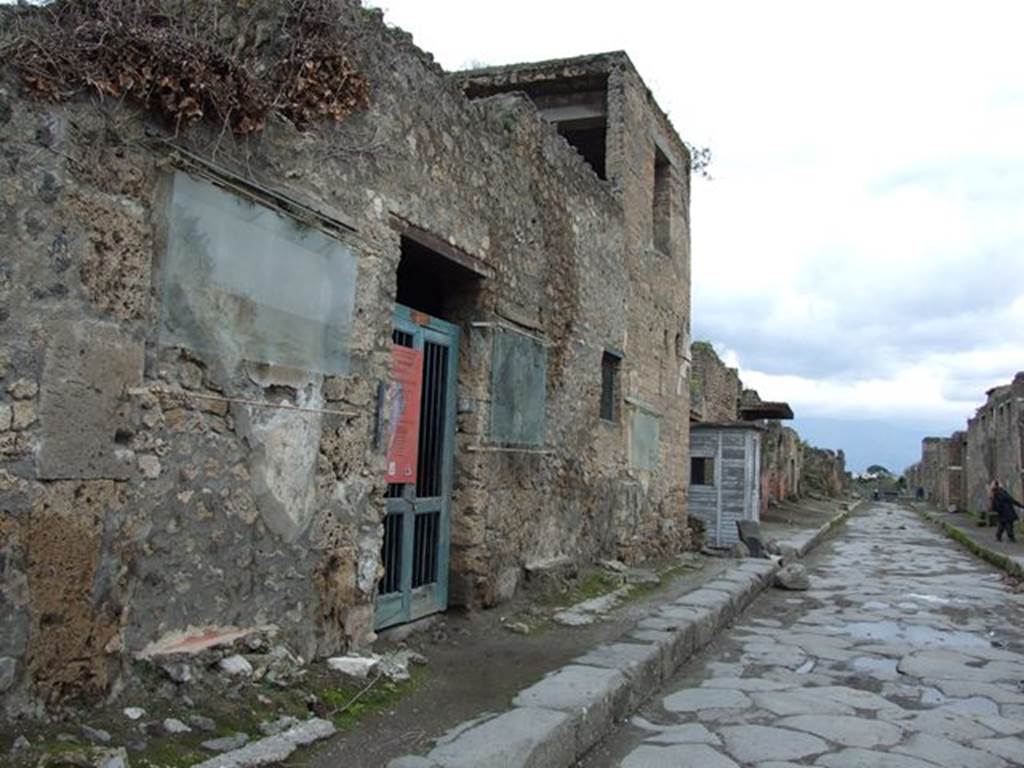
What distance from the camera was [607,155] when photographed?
9.62 meters

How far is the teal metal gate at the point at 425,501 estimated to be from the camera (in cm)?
552

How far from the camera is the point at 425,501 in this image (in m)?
5.87

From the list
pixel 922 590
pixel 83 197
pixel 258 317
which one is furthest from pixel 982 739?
pixel 922 590

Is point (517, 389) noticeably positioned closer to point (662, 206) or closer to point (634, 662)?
point (634, 662)

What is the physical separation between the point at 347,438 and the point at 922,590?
27.4ft

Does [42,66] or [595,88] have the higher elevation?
[595,88]

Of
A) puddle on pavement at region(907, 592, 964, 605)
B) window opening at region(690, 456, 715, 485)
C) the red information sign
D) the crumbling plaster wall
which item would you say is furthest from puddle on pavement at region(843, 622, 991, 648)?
the crumbling plaster wall

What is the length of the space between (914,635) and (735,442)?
306 inches

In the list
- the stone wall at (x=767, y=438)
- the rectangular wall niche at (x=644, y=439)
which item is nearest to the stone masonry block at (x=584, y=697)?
the rectangular wall niche at (x=644, y=439)

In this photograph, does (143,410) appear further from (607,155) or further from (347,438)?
(607,155)

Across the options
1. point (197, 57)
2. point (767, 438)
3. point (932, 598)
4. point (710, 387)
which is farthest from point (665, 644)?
point (767, 438)

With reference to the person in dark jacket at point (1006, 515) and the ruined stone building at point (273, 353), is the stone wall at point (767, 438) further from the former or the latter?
the ruined stone building at point (273, 353)

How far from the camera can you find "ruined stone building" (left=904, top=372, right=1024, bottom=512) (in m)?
20.3

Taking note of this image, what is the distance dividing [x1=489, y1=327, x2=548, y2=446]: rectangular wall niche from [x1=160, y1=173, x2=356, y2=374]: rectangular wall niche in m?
1.96
